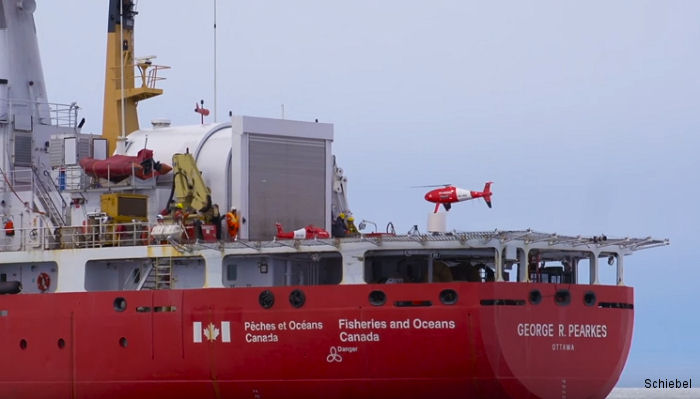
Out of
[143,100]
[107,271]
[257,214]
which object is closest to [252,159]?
[257,214]

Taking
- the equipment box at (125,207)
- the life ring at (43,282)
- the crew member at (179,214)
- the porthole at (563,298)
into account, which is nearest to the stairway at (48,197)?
the life ring at (43,282)

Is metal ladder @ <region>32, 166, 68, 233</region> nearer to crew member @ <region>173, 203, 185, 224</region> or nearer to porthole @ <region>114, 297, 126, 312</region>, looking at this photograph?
porthole @ <region>114, 297, 126, 312</region>

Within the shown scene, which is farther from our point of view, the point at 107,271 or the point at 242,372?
the point at 107,271

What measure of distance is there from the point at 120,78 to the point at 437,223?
13203 mm

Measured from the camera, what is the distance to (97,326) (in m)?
42.3

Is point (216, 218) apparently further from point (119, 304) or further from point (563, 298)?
point (563, 298)

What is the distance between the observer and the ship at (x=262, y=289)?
3888cm

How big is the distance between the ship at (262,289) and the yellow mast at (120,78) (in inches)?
68.5

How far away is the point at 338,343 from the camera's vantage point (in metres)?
39.3

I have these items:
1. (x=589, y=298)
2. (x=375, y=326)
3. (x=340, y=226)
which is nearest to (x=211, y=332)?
(x=375, y=326)

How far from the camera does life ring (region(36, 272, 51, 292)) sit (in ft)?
144

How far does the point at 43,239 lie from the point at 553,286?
43.5ft

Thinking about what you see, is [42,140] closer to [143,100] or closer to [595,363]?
[143,100]

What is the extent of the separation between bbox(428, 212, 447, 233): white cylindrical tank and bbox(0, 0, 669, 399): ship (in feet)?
0.26
